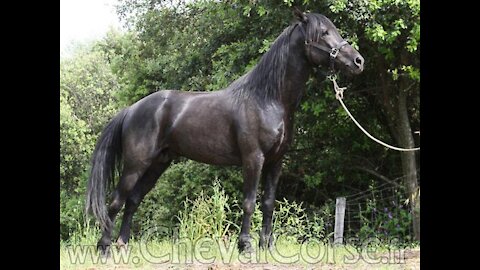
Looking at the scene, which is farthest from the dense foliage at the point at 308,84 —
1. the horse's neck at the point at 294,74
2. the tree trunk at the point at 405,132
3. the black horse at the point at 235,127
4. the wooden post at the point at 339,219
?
the horse's neck at the point at 294,74

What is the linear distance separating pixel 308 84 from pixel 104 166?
3751 mm

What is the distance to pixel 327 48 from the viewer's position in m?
6.04

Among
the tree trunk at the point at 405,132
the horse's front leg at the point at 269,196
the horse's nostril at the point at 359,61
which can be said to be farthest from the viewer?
the tree trunk at the point at 405,132

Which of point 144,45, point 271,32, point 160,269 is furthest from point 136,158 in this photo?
point 144,45

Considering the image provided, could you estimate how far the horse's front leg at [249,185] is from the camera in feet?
19.7

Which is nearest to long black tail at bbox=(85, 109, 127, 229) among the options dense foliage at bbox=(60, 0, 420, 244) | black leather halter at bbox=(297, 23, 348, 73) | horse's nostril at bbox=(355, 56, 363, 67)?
dense foliage at bbox=(60, 0, 420, 244)

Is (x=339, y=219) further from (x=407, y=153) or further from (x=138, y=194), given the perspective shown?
(x=138, y=194)

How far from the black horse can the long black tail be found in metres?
0.01

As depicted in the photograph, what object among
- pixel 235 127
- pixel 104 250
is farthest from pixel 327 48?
pixel 104 250

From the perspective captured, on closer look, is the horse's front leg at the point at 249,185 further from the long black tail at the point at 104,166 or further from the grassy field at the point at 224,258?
the long black tail at the point at 104,166

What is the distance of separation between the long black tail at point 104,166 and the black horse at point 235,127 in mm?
10

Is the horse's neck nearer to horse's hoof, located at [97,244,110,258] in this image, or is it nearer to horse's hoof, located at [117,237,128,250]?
horse's hoof, located at [117,237,128,250]

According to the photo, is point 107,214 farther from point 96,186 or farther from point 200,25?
point 200,25
